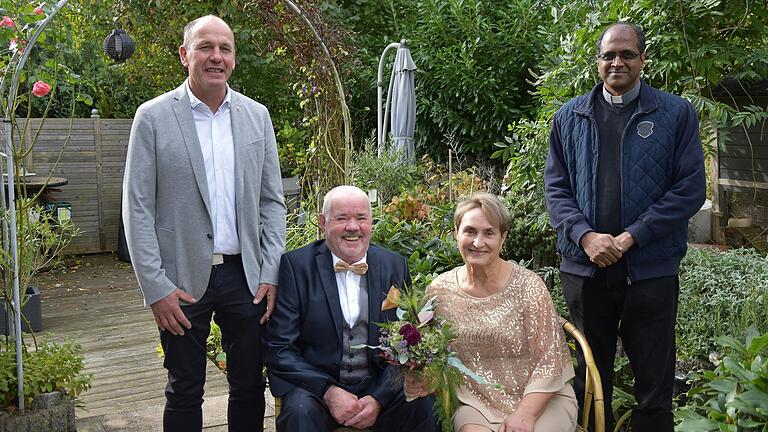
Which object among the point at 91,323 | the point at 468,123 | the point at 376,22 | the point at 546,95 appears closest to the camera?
the point at 546,95

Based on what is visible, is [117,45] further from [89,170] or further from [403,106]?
[403,106]

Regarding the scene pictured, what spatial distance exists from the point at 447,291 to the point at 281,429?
71 cm

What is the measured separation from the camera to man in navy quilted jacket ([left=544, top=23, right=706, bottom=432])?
284 cm

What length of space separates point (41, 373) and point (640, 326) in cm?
269

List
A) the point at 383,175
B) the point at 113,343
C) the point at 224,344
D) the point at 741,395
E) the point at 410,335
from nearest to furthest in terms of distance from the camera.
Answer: the point at 741,395 < the point at 410,335 < the point at 224,344 < the point at 113,343 < the point at 383,175

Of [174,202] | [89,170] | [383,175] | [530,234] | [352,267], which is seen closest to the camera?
[174,202]

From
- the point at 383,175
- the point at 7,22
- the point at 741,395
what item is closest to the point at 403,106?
the point at 383,175

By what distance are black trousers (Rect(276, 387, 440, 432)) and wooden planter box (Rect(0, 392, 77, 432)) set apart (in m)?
1.63

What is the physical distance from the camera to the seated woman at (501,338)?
2711 mm

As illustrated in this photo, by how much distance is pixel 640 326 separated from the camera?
9.55ft

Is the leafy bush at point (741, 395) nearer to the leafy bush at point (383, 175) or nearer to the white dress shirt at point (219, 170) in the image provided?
the white dress shirt at point (219, 170)

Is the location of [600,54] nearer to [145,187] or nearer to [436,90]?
[145,187]

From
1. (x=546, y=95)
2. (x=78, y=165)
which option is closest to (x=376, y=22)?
(x=78, y=165)

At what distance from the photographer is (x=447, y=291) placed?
9.39ft
